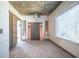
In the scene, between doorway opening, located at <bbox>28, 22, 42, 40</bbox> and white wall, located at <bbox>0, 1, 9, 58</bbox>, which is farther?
doorway opening, located at <bbox>28, 22, 42, 40</bbox>

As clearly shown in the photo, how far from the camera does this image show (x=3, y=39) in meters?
4.05

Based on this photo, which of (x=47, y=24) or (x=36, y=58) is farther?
(x=47, y=24)

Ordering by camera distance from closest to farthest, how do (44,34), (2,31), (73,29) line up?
(2,31)
(73,29)
(44,34)

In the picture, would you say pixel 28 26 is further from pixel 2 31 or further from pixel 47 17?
pixel 2 31

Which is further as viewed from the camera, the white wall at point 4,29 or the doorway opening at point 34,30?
the doorway opening at point 34,30

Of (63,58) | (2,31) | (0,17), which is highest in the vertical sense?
(0,17)

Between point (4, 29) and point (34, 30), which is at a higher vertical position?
point (4, 29)

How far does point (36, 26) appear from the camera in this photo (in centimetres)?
1356

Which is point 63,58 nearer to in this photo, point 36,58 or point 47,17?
point 36,58

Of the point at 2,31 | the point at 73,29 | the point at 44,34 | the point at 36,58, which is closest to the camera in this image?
the point at 2,31

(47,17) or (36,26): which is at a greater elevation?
(47,17)

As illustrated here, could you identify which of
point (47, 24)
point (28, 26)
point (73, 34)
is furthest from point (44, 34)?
point (73, 34)

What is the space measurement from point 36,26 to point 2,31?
377 inches

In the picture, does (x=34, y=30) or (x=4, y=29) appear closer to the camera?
(x=4, y=29)
